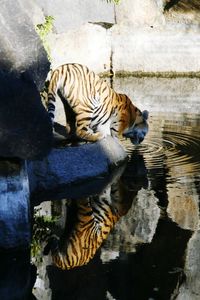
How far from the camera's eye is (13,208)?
628 cm

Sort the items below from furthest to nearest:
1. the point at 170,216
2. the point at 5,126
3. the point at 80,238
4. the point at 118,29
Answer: the point at 118,29, the point at 170,216, the point at 80,238, the point at 5,126

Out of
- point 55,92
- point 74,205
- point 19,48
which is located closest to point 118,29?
point 55,92

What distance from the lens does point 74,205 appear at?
24.2 ft

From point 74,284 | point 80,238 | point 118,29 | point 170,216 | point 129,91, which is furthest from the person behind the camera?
point 118,29

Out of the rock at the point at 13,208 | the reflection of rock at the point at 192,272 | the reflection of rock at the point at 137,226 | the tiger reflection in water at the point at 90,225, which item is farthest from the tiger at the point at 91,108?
the reflection of rock at the point at 192,272

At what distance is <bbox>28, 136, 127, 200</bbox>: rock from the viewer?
25.4 ft

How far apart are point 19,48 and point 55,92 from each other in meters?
3.07

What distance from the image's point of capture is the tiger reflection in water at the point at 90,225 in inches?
239

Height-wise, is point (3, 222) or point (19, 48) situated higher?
point (19, 48)

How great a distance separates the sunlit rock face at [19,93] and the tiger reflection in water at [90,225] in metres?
0.77

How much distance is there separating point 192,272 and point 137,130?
13.4ft

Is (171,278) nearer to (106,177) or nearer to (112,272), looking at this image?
(112,272)

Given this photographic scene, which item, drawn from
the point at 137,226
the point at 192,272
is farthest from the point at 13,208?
the point at 192,272

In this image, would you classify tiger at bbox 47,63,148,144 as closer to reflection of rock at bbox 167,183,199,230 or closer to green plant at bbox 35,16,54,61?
reflection of rock at bbox 167,183,199,230
